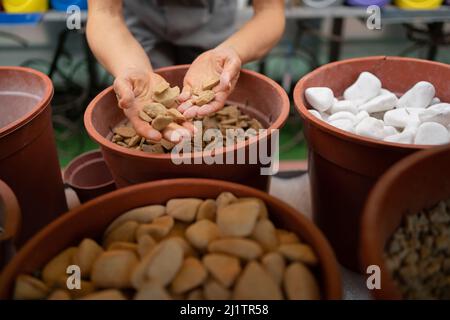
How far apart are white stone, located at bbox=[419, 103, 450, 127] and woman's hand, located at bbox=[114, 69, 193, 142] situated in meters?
0.31

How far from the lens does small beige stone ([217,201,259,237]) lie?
15.1 inches

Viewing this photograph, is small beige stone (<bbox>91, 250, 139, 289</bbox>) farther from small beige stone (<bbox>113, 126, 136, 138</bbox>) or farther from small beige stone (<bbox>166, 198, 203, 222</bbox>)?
small beige stone (<bbox>113, 126, 136, 138</bbox>)

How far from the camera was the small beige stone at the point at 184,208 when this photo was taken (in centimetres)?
42

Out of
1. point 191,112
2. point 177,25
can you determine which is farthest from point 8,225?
point 177,25

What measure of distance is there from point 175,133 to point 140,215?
12 centimetres

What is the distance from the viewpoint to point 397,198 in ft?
1.21

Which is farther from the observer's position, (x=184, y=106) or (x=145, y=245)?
(x=184, y=106)

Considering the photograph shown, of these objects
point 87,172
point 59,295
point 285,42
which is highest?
point 59,295

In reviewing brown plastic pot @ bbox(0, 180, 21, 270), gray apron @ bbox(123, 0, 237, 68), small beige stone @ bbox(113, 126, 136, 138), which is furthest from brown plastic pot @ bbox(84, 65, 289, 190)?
gray apron @ bbox(123, 0, 237, 68)

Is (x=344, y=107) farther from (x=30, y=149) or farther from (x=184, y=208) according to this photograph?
(x=30, y=149)

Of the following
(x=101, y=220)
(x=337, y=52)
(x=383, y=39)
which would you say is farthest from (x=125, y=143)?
(x=383, y=39)

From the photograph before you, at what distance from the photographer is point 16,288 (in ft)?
1.13

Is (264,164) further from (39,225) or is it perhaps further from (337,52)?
(337,52)
